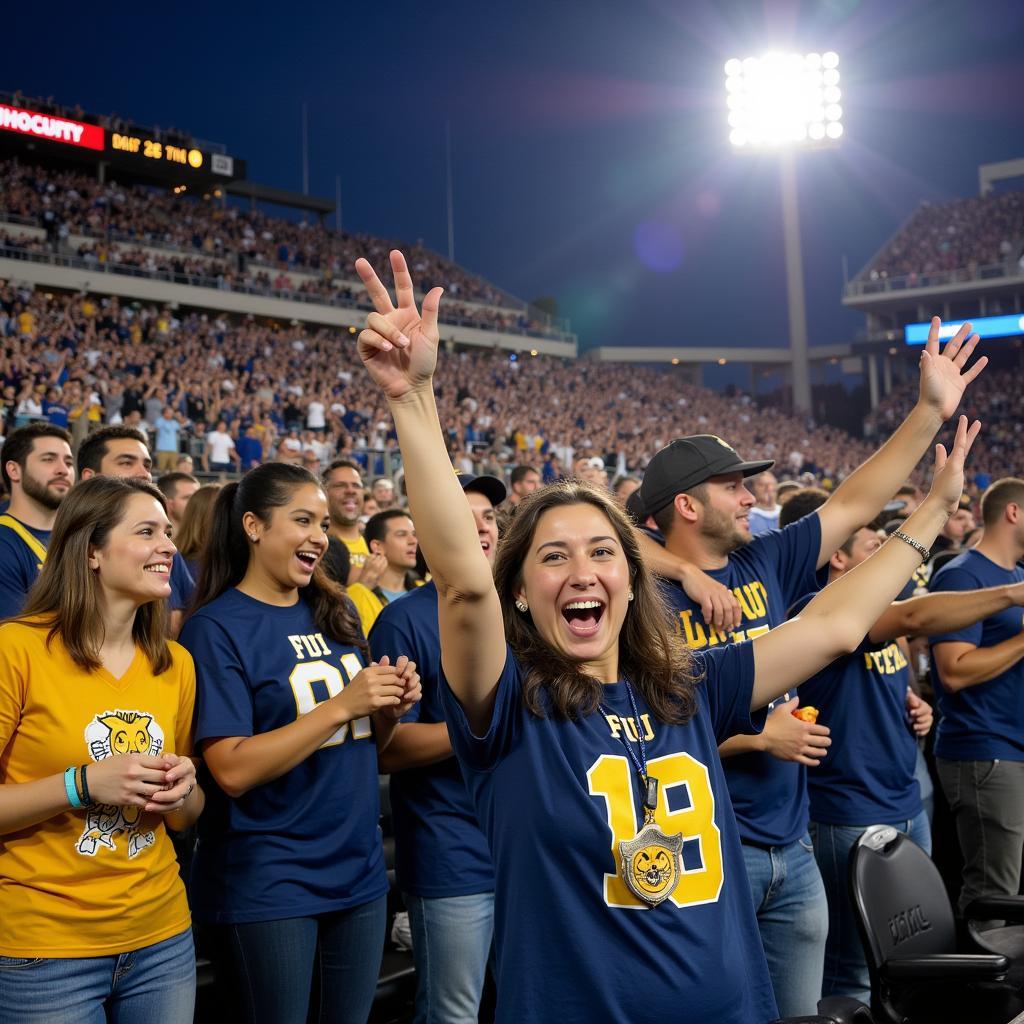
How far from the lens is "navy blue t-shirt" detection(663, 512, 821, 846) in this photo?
276 centimetres

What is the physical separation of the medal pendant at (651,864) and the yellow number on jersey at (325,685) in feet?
3.65

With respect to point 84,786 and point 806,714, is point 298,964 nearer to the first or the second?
point 84,786

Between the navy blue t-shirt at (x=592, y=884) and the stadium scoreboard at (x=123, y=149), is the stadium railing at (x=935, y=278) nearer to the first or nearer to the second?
the stadium scoreboard at (x=123, y=149)

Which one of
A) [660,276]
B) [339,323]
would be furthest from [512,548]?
[660,276]

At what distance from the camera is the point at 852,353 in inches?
1612

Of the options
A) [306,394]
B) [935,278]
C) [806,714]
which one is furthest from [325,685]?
[935,278]

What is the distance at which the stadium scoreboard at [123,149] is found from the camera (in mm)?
25547

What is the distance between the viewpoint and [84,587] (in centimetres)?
249

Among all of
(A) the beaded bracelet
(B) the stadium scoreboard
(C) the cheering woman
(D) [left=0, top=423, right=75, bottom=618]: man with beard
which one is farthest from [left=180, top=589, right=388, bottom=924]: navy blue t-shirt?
(B) the stadium scoreboard

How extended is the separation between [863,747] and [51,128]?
94.1ft

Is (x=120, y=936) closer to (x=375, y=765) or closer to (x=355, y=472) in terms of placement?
(x=375, y=765)

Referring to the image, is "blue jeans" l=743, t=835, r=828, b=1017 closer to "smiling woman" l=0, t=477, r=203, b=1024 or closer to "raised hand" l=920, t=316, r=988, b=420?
"raised hand" l=920, t=316, r=988, b=420

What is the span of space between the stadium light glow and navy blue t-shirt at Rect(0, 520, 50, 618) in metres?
31.4

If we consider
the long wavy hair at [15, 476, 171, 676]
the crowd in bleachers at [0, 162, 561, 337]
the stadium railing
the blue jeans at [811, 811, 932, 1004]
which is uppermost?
the stadium railing
